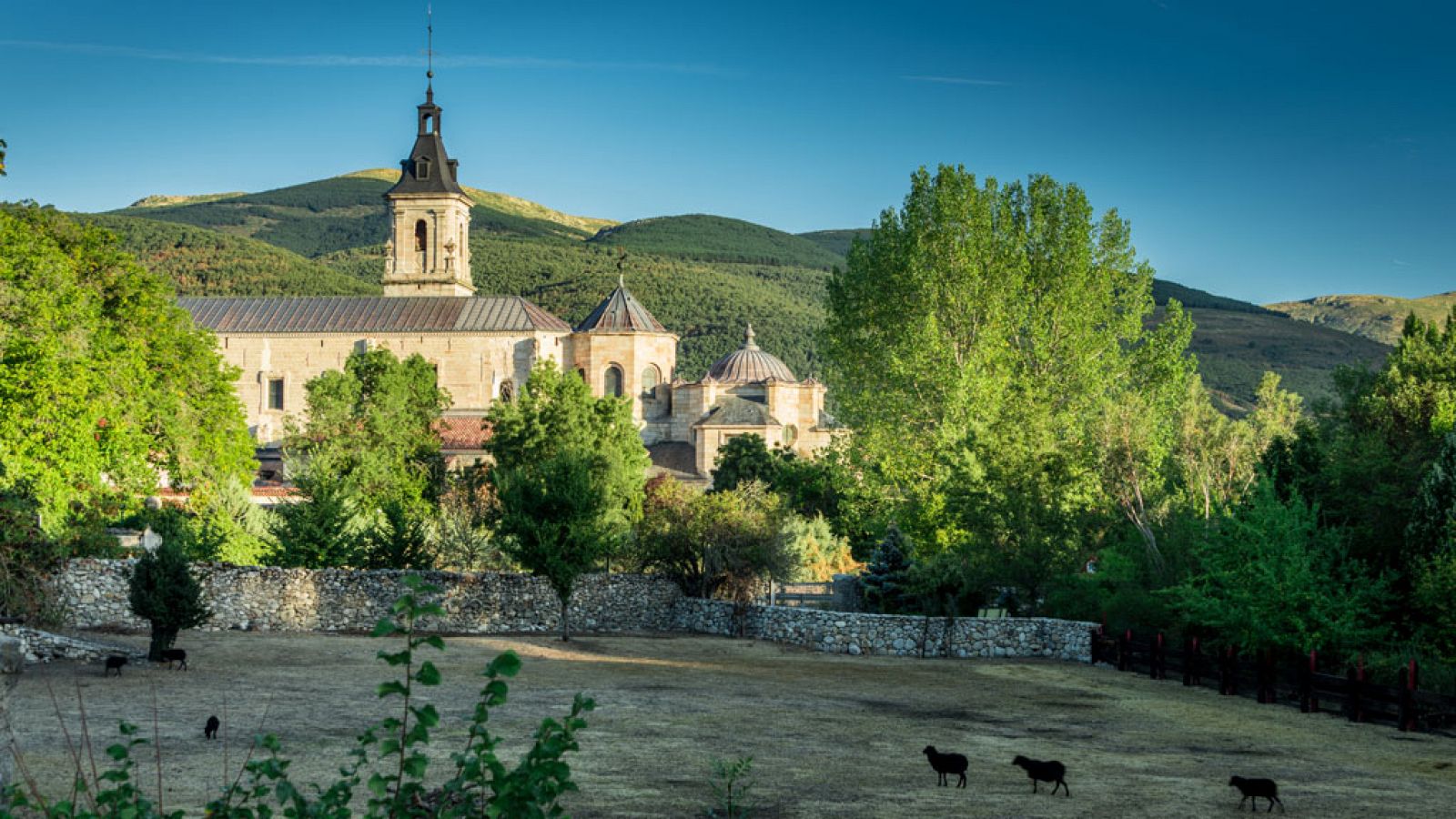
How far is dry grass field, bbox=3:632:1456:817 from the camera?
10906mm

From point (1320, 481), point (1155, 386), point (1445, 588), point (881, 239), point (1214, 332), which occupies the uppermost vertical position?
point (1214, 332)

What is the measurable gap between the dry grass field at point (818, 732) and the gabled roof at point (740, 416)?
42.7 metres

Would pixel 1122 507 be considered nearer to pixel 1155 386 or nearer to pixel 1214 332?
pixel 1155 386

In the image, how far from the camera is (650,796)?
1061 centimetres

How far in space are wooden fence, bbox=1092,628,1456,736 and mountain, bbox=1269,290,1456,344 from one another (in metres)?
137

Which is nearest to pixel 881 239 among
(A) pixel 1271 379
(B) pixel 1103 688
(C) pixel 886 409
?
(C) pixel 886 409

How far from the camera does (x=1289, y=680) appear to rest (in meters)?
20.3

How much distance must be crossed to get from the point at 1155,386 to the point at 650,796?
24.7 m

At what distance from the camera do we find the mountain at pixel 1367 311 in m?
157

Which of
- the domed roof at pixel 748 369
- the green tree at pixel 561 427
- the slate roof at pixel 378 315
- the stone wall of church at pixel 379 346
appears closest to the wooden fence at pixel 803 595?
the green tree at pixel 561 427

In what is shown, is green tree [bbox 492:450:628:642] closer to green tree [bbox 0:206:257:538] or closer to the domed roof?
green tree [bbox 0:206:257:538]

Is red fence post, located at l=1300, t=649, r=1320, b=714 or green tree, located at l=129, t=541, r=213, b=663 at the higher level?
green tree, located at l=129, t=541, r=213, b=663

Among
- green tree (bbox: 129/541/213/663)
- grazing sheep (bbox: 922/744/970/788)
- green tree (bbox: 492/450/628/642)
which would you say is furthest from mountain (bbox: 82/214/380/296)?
grazing sheep (bbox: 922/744/970/788)

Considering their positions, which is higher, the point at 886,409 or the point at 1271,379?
the point at 1271,379
